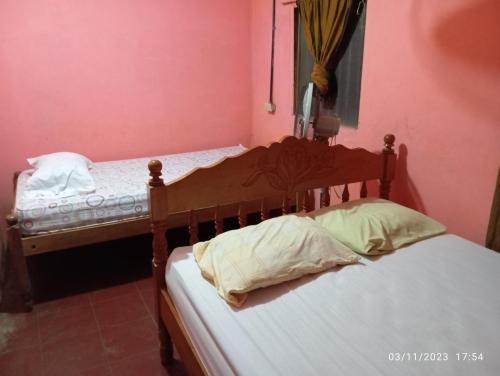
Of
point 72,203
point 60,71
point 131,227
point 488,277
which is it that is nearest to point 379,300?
point 488,277

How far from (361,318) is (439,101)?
1.27m

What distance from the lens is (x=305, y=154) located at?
6.66ft

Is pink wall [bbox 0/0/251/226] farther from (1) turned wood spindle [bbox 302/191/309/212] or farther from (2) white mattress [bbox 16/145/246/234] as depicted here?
(1) turned wood spindle [bbox 302/191/309/212]

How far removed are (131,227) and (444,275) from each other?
1.91 m

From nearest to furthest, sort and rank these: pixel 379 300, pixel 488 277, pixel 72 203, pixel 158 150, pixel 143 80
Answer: pixel 379 300 → pixel 488 277 → pixel 72 203 → pixel 143 80 → pixel 158 150

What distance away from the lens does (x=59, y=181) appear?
272 cm

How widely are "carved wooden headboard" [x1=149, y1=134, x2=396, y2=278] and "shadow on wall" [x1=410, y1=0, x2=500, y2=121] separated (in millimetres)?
431

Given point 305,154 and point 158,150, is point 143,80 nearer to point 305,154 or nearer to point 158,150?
point 158,150

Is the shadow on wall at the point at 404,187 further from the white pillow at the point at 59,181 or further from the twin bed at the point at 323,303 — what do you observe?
the white pillow at the point at 59,181

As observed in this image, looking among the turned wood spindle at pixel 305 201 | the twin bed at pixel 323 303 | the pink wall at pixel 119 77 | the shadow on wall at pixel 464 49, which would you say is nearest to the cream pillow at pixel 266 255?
the twin bed at pixel 323 303

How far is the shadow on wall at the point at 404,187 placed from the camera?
7.39 ft

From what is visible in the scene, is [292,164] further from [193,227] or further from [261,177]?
[193,227]
